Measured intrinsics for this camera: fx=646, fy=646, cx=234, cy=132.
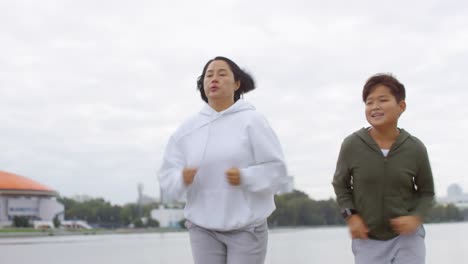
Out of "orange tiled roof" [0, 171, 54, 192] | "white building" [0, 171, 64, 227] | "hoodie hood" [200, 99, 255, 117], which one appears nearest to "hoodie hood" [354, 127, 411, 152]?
"hoodie hood" [200, 99, 255, 117]

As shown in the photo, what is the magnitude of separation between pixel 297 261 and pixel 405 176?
14.3 m

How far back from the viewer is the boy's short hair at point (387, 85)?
10.4ft

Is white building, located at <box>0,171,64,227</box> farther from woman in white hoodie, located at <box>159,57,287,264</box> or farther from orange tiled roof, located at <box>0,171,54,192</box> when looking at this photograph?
woman in white hoodie, located at <box>159,57,287,264</box>

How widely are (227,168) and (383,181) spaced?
775 mm

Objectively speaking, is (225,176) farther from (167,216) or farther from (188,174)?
(167,216)

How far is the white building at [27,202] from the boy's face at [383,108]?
307 feet

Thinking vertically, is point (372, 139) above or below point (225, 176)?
above

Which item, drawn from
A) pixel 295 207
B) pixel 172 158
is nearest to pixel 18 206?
pixel 295 207

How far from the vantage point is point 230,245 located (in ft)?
10.6

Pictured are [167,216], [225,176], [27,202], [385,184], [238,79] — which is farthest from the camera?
[167,216]

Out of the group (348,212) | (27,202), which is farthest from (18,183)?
(348,212)

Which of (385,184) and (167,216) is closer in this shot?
(385,184)

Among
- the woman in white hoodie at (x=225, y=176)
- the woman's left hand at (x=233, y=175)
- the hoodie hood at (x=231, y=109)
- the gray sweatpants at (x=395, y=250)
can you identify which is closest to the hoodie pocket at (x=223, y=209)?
the woman in white hoodie at (x=225, y=176)

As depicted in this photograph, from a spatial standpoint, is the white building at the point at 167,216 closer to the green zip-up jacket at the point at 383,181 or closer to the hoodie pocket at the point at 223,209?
the hoodie pocket at the point at 223,209
